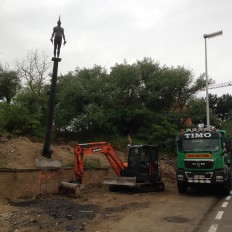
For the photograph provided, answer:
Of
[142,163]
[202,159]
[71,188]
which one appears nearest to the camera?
[71,188]

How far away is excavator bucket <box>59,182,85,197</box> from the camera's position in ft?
→ 54.7

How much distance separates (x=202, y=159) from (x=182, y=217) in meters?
6.60

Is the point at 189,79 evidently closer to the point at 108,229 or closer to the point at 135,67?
the point at 135,67

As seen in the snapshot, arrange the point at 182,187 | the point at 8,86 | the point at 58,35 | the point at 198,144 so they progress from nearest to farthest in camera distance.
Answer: the point at 58,35, the point at 198,144, the point at 182,187, the point at 8,86

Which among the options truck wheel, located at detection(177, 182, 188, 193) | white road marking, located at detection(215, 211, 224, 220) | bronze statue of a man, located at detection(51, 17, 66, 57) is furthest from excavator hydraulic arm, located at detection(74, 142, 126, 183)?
white road marking, located at detection(215, 211, 224, 220)

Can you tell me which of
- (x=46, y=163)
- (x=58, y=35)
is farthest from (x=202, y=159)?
(x=58, y=35)

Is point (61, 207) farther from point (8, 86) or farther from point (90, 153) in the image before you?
point (8, 86)

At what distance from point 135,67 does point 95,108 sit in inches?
306

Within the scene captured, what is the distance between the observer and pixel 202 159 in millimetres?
18219

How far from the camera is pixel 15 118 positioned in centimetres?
2595

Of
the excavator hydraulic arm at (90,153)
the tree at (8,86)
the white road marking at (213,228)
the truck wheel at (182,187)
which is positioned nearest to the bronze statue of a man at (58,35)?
the excavator hydraulic arm at (90,153)

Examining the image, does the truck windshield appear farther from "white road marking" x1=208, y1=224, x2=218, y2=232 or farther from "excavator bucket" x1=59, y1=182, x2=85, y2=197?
"white road marking" x1=208, y1=224, x2=218, y2=232

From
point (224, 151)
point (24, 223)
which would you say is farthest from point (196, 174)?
point (24, 223)

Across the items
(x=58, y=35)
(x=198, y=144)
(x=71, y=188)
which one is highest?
(x=58, y=35)
